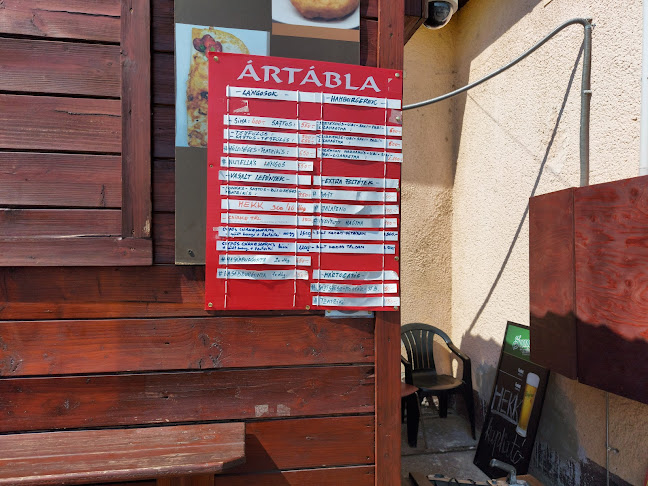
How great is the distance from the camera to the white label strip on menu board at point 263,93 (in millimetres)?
1979

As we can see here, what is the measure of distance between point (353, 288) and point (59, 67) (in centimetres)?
161

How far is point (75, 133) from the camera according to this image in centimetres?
192

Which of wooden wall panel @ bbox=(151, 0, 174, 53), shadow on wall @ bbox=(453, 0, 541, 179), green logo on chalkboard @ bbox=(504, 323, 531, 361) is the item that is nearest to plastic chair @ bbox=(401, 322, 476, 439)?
green logo on chalkboard @ bbox=(504, 323, 531, 361)

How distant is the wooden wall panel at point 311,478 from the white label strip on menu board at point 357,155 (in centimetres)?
147

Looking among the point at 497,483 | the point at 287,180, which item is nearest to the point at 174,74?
the point at 287,180

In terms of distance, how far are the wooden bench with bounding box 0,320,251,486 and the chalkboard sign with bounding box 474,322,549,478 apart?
287 cm

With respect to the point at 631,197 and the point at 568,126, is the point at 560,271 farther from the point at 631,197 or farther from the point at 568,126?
the point at 568,126

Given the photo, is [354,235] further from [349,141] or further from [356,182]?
[349,141]

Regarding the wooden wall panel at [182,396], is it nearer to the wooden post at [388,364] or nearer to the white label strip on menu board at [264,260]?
the wooden post at [388,364]

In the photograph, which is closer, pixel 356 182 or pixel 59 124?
pixel 59 124

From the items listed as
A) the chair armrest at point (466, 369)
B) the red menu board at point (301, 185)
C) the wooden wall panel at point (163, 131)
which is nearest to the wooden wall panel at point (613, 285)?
the red menu board at point (301, 185)

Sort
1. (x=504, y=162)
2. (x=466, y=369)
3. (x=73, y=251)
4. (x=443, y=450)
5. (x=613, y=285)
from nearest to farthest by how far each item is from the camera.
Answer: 1. (x=73, y=251)
2. (x=613, y=285)
3. (x=443, y=450)
4. (x=504, y=162)
5. (x=466, y=369)

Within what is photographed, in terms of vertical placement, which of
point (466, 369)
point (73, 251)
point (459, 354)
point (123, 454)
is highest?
point (73, 251)

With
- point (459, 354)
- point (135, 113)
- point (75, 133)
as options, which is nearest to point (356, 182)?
point (135, 113)
